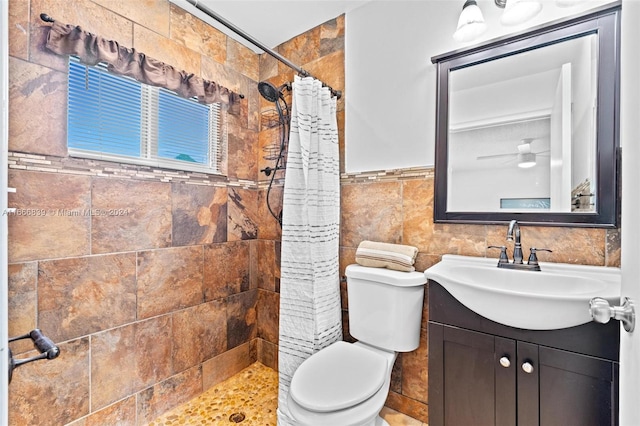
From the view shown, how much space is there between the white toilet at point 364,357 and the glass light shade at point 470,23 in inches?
46.9

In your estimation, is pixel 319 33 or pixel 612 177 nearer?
pixel 612 177

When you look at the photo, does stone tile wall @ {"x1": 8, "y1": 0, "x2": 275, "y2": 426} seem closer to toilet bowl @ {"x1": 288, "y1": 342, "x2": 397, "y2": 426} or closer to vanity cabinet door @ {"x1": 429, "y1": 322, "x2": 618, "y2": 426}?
toilet bowl @ {"x1": 288, "y1": 342, "x2": 397, "y2": 426}

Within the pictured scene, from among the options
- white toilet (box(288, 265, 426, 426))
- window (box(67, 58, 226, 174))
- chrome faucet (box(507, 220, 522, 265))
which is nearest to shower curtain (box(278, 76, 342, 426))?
white toilet (box(288, 265, 426, 426))

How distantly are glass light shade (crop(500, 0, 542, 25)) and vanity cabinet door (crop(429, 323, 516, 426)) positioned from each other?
1.37m

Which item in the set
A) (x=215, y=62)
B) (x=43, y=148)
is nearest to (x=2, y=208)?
(x=43, y=148)

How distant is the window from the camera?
1.51 m

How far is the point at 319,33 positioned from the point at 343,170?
37.5 inches

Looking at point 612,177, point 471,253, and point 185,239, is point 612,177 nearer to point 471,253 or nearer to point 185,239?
point 471,253

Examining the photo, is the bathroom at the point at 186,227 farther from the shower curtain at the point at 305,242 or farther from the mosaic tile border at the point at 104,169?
the shower curtain at the point at 305,242

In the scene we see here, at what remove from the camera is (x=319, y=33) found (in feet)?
6.89

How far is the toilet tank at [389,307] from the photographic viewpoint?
153 cm

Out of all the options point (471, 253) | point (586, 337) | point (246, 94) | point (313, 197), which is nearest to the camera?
point (586, 337)

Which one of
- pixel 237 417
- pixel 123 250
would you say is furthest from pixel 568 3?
pixel 237 417

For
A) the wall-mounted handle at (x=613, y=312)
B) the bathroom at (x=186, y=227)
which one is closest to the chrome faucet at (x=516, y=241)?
the bathroom at (x=186, y=227)
